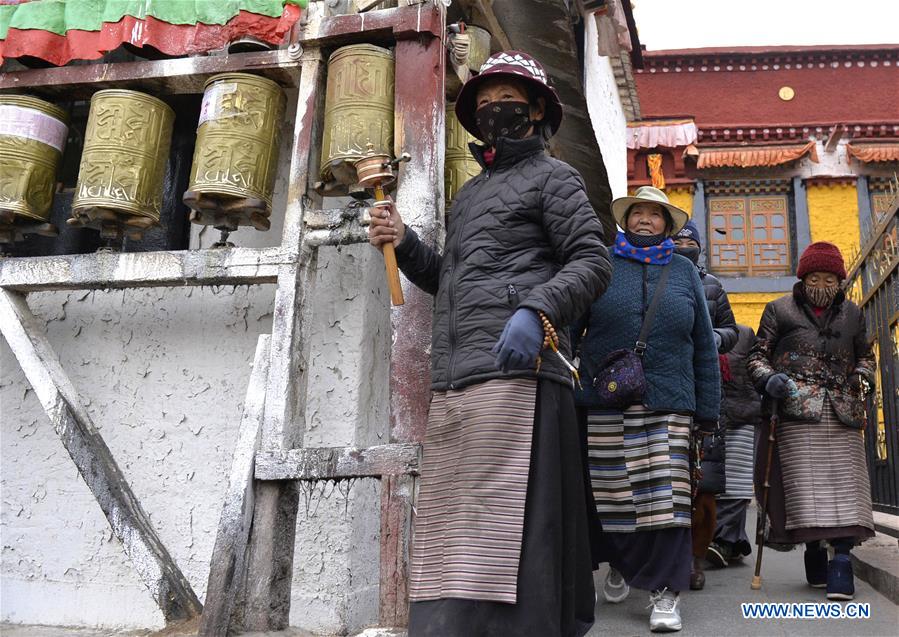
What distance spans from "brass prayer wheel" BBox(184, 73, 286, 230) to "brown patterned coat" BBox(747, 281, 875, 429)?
2.53m

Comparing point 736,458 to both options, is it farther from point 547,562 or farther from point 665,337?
point 547,562

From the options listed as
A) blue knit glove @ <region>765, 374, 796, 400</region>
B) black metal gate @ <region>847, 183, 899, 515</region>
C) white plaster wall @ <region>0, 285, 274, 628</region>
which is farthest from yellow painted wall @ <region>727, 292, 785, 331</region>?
white plaster wall @ <region>0, 285, 274, 628</region>

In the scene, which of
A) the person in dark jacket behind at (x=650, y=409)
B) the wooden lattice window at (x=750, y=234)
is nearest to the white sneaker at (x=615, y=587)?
the person in dark jacket behind at (x=650, y=409)

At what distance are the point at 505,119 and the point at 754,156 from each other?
51.5ft

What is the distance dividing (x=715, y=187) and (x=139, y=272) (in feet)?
51.5

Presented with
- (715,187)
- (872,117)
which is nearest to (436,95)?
(715,187)

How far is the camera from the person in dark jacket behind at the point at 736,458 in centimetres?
518

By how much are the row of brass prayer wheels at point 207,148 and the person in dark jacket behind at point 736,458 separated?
2.46 m

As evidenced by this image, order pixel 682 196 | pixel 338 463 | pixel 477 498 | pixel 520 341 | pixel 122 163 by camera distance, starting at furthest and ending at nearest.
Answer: pixel 682 196 → pixel 122 163 → pixel 338 463 → pixel 477 498 → pixel 520 341

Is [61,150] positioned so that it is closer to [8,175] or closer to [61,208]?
[8,175]

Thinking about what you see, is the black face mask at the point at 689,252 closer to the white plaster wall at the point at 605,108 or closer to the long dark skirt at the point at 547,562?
the long dark skirt at the point at 547,562

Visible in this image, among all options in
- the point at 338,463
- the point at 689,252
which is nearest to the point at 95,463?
the point at 338,463

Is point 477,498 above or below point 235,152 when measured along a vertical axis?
below

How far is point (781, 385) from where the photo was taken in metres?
4.29
